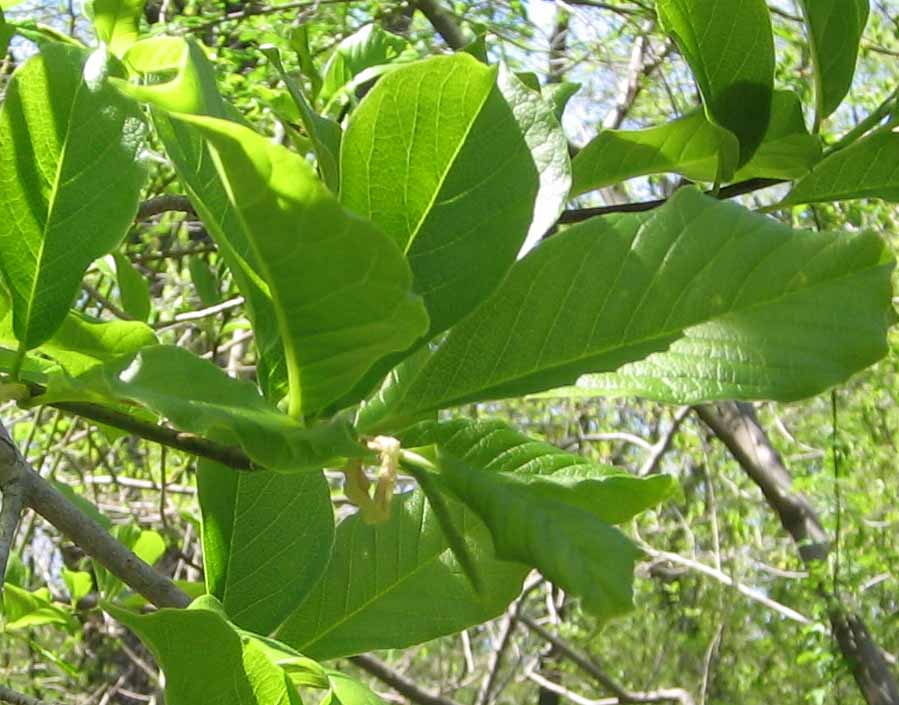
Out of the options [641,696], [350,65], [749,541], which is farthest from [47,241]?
[749,541]

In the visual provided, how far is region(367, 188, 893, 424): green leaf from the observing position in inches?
15.8

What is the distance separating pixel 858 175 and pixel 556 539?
304 millimetres

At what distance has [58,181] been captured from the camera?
0.49 m

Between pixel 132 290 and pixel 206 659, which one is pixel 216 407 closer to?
pixel 206 659

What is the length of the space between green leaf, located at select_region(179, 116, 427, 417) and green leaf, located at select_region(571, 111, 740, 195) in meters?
0.22

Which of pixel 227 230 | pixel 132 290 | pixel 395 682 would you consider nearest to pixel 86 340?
pixel 227 230

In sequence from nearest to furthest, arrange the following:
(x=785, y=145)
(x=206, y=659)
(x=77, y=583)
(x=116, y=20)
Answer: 1. (x=206, y=659)
2. (x=785, y=145)
3. (x=116, y=20)
4. (x=77, y=583)

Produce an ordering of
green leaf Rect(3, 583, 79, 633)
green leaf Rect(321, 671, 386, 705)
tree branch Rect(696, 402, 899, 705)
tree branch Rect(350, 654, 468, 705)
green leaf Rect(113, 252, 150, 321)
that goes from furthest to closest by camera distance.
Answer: tree branch Rect(696, 402, 899, 705) → tree branch Rect(350, 654, 468, 705) → green leaf Rect(3, 583, 79, 633) → green leaf Rect(113, 252, 150, 321) → green leaf Rect(321, 671, 386, 705)

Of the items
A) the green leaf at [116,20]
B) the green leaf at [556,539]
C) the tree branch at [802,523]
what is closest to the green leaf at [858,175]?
the green leaf at [556,539]

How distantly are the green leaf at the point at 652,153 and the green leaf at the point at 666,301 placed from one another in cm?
15

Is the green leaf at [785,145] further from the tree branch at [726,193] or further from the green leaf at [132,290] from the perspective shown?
the green leaf at [132,290]

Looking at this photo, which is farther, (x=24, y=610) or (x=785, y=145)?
(x=24, y=610)

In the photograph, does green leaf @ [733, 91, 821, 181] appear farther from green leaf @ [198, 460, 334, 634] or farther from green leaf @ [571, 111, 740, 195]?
green leaf @ [198, 460, 334, 634]

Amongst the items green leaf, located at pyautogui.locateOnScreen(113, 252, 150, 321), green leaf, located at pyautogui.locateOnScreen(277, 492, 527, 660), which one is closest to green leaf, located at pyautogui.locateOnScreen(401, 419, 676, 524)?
green leaf, located at pyautogui.locateOnScreen(277, 492, 527, 660)
